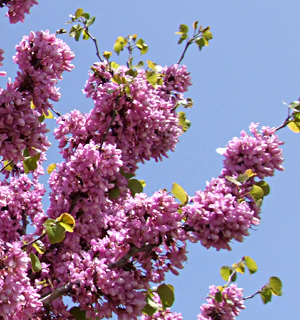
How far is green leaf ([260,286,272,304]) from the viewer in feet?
13.1

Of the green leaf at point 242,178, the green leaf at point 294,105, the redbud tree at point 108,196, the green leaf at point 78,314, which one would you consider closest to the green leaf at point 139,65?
the redbud tree at point 108,196

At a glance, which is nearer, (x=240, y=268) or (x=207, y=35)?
(x=240, y=268)

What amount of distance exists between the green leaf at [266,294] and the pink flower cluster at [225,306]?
946 mm

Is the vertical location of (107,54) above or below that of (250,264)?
above

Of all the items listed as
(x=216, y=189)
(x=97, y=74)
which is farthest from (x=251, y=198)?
(x=97, y=74)

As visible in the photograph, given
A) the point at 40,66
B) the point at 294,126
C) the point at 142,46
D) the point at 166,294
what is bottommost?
Answer: the point at 166,294

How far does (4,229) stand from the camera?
483 cm

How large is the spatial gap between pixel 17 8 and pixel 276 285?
11.0 ft

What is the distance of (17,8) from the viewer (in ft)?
12.3

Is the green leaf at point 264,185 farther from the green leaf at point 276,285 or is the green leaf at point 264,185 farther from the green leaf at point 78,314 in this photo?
the green leaf at point 78,314

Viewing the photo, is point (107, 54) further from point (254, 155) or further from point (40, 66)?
point (254, 155)

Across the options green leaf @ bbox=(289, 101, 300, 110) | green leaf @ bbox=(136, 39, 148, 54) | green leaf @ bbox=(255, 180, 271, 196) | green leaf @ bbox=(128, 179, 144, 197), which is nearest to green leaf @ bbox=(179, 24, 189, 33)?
green leaf @ bbox=(136, 39, 148, 54)

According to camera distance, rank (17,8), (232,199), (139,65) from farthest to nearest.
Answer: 1. (139,65)
2. (17,8)
3. (232,199)

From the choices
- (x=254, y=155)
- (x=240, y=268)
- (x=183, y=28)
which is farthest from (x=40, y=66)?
(x=240, y=268)
